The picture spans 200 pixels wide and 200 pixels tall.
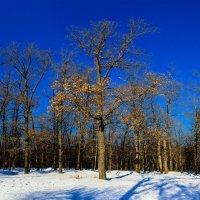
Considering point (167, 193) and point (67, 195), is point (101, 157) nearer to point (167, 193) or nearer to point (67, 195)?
point (167, 193)

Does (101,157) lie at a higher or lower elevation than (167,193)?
higher

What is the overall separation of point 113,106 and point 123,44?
466 centimetres

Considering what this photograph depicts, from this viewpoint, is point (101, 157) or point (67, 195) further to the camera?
point (101, 157)

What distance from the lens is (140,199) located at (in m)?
10.8

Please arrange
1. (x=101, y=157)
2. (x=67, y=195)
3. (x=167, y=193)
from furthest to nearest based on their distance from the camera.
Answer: (x=101, y=157) < (x=167, y=193) < (x=67, y=195)

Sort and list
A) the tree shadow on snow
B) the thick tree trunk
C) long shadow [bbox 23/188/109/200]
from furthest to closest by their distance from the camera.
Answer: the thick tree trunk, the tree shadow on snow, long shadow [bbox 23/188/109/200]

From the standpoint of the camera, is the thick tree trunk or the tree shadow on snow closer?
the tree shadow on snow

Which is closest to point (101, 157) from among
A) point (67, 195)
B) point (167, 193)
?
point (167, 193)

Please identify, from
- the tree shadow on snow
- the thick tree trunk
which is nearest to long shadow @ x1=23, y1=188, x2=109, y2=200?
the tree shadow on snow

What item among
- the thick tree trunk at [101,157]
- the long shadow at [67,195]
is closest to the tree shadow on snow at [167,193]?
the long shadow at [67,195]

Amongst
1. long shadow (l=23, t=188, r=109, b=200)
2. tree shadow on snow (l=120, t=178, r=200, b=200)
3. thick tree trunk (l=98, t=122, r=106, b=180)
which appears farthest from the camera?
thick tree trunk (l=98, t=122, r=106, b=180)

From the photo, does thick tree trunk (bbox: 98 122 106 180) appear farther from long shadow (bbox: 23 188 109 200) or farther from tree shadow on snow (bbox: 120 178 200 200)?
long shadow (bbox: 23 188 109 200)

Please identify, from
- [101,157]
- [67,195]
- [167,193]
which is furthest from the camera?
[101,157]

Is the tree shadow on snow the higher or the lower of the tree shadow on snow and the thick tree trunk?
the lower
